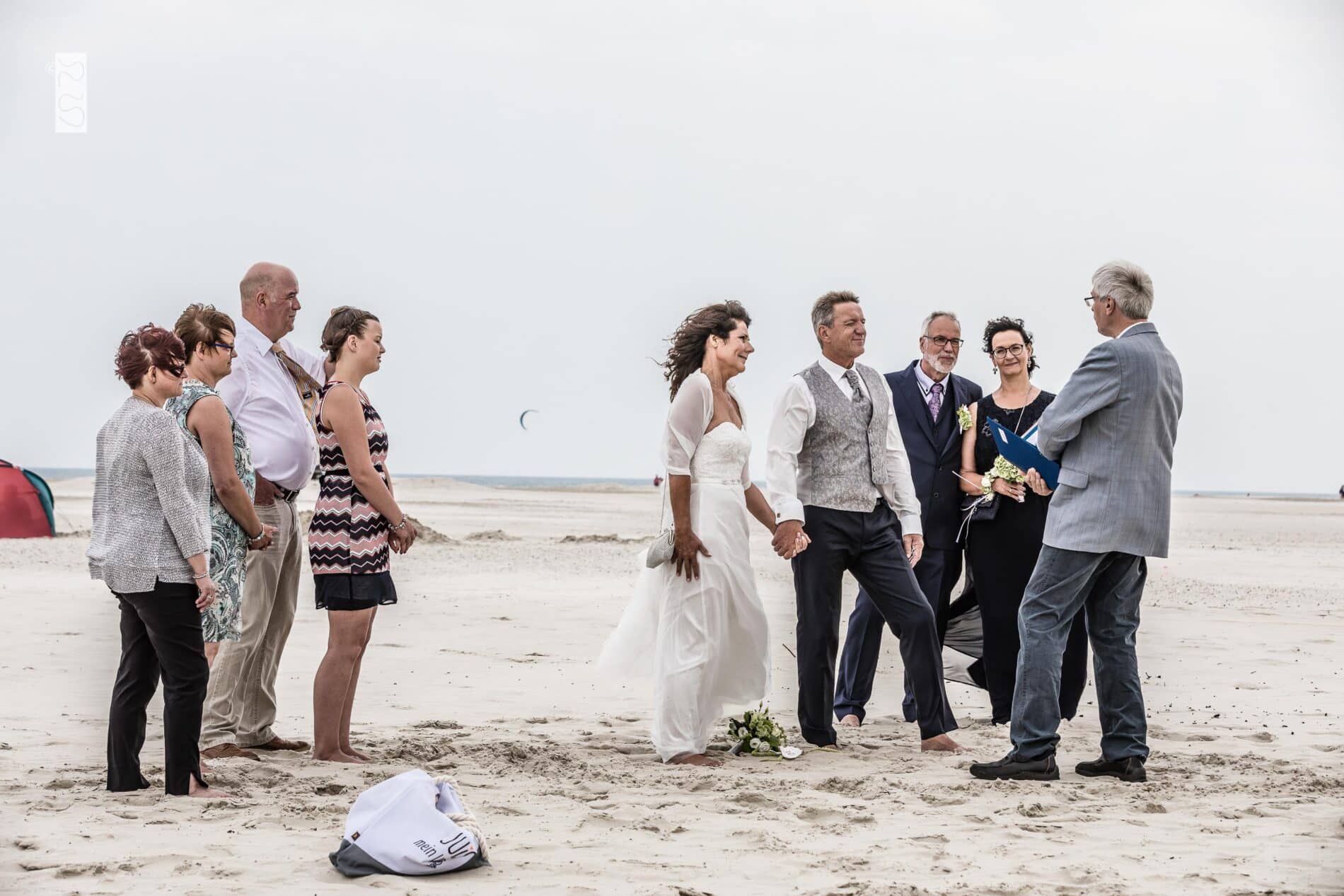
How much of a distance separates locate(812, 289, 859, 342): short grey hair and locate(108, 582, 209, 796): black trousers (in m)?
2.98

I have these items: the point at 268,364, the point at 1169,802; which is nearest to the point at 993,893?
the point at 1169,802

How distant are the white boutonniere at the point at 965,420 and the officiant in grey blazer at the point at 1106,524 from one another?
1285 mm

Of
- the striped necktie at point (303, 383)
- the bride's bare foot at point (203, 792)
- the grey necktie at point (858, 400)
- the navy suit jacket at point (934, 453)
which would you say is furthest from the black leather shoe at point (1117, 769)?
the striped necktie at point (303, 383)

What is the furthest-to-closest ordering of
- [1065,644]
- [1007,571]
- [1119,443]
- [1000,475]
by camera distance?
[1007,571] → [1000,475] → [1065,644] → [1119,443]

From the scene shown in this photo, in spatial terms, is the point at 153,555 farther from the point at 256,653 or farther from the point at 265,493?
the point at 256,653

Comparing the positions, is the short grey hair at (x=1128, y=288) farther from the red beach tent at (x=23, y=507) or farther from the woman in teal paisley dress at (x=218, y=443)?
the red beach tent at (x=23, y=507)

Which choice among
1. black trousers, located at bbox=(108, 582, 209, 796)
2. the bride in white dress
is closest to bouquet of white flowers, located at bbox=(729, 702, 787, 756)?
the bride in white dress

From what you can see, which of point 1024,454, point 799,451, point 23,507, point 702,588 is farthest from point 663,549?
point 23,507

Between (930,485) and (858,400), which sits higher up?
(858,400)

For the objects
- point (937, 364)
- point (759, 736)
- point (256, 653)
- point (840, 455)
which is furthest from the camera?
point (937, 364)

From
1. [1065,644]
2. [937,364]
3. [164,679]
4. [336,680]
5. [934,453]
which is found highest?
[937,364]

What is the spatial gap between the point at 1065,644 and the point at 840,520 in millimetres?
1105

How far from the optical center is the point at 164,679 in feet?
15.2

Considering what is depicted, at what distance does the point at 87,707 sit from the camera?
6.50 m
